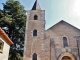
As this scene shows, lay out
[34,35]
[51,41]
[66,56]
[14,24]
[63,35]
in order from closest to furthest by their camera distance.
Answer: [66,56] < [51,41] < [63,35] < [34,35] < [14,24]

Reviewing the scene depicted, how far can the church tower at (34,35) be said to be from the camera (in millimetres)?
15695

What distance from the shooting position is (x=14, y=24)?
22016 millimetres

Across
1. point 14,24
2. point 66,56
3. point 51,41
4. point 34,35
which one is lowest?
point 66,56

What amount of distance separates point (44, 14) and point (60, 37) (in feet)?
17.0

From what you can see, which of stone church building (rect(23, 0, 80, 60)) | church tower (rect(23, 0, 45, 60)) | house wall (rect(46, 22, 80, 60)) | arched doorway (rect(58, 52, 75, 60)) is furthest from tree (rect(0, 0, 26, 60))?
arched doorway (rect(58, 52, 75, 60))

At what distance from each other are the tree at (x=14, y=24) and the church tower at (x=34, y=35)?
4.46 metres

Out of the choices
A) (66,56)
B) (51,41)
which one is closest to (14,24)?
Result: (51,41)

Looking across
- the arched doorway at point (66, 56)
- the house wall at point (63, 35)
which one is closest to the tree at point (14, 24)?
the house wall at point (63, 35)

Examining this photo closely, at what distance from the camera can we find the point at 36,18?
19094 mm

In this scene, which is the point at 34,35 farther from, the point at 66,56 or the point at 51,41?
the point at 66,56

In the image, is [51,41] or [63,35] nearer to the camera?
[51,41]

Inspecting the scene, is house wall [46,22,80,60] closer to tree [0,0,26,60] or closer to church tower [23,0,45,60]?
church tower [23,0,45,60]

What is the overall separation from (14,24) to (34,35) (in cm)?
667

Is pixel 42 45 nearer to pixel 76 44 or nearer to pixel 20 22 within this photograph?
pixel 76 44
